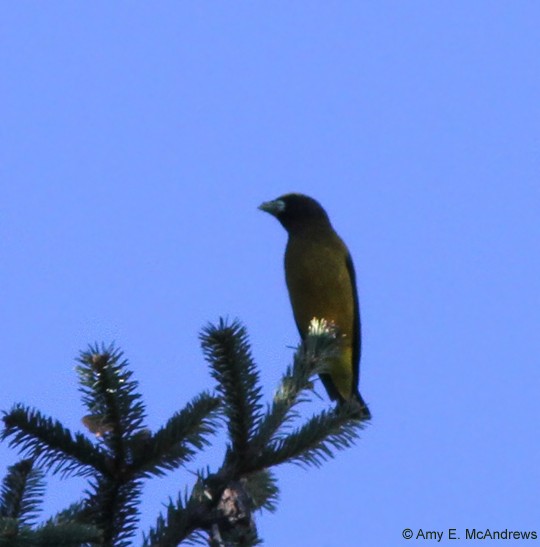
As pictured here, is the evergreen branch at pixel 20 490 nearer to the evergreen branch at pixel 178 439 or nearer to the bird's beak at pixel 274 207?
the evergreen branch at pixel 178 439

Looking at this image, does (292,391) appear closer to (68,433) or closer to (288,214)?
(68,433)

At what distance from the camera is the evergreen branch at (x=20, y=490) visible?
120 inches

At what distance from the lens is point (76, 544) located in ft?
8.33

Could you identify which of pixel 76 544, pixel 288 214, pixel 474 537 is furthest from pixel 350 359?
pixel 76 544

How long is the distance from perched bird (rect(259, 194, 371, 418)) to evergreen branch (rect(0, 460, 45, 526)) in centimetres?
553

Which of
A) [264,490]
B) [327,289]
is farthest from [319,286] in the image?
[264,490]

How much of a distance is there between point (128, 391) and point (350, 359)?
240 inches

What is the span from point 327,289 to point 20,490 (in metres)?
5.89

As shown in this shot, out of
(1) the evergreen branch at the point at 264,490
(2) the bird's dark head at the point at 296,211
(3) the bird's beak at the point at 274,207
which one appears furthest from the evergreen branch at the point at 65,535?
(3) the bird's beak at the point at 274,207

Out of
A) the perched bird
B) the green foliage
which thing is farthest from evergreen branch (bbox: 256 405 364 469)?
the perched bird

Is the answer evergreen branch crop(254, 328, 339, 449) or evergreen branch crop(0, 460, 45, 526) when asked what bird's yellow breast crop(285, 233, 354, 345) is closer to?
Answer: evergreen branch crop(254, 328, 339, 449)

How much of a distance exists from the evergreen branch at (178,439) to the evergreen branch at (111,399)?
59 millimetres

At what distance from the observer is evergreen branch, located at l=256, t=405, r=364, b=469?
10.5 feet

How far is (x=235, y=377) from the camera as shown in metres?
3.27
